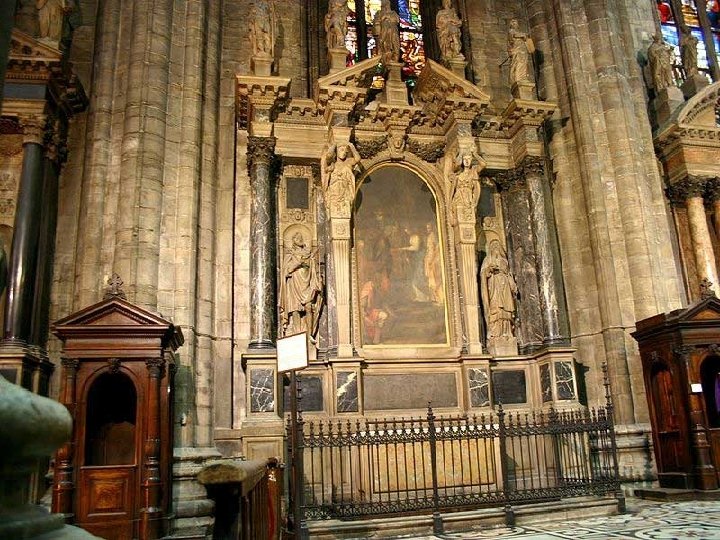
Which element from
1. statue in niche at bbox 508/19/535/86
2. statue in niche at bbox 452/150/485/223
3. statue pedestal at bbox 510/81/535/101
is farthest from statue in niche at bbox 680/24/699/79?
statue in niche at bbox 452/150/485/223

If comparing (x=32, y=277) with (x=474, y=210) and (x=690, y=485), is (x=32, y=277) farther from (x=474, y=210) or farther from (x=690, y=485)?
(x=690, y=485)

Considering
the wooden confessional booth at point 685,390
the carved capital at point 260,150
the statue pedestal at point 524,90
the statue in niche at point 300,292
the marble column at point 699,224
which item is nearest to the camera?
the wooden confessional booth at point 685,390

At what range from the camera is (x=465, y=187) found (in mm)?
12422

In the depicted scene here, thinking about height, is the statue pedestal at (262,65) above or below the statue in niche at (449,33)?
below

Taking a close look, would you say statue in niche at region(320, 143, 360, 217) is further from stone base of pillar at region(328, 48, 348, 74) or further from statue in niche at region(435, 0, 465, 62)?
statue in niche at region(435, 0, 465, 62)

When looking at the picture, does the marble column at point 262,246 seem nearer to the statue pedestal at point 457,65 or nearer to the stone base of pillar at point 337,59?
the stone base of pillar at point 337,59

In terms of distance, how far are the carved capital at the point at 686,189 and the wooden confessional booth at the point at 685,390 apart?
3.78m

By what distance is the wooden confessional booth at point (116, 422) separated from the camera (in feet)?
26.0

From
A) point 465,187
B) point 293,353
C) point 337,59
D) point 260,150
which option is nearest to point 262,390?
point 293,353

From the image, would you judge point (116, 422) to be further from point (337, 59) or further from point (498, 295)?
point (337, 59)

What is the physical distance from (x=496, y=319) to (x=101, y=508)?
7.48 metres

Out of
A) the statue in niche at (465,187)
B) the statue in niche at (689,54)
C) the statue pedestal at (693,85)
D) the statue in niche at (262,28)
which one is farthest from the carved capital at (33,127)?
the statue in niche at (689,54)

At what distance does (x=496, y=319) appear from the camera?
12352mm

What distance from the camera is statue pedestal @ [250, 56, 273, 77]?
39.0 feet
